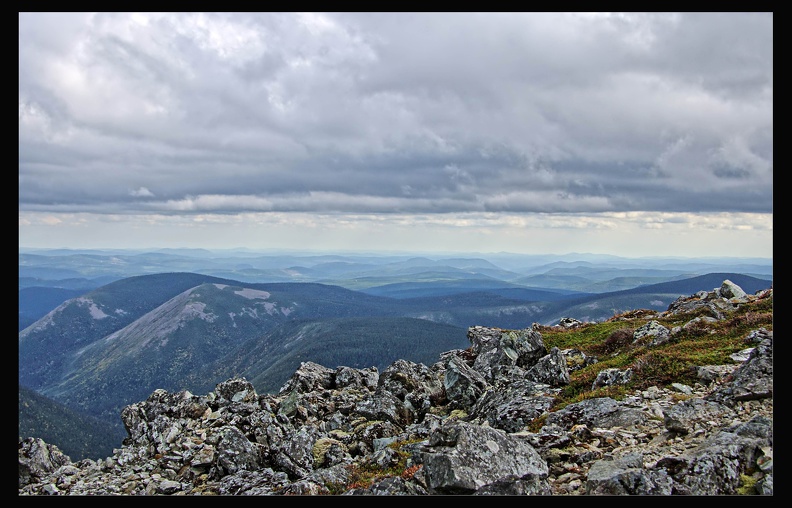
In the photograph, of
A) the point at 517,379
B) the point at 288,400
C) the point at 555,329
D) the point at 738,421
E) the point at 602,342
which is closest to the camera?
the point at 738,421

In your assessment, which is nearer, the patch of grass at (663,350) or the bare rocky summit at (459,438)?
the bare rocky summit at (459,438)

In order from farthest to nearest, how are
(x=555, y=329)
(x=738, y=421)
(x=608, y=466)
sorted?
(x=555, y=329) → (x=738, y=421) → (x=608, y=466)

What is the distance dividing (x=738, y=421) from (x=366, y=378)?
2713 cm

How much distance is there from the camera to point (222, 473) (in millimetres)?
21906

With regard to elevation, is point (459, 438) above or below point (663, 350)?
below

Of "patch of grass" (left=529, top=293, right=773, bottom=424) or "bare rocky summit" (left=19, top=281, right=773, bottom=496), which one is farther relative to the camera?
"patch of grass" (left=529, top=293, right=773, bottom=424)

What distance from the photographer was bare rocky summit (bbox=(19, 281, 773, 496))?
47.5 feet

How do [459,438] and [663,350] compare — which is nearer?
[459,438]

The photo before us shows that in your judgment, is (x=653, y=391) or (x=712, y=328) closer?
(x=653, y=391)

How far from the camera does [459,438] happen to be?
16.0m

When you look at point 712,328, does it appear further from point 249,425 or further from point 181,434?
point 181,434

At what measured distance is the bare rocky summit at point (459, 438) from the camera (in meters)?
14.5
